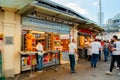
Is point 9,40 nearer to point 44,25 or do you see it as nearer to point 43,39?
point 44,25

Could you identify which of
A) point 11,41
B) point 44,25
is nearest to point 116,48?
point 44,25

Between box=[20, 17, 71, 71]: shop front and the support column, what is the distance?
1.32ft

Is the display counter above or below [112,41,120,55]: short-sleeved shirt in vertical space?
below

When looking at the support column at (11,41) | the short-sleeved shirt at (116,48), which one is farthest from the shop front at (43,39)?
the short-sleeved shirt at (116,48)

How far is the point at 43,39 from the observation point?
1154 centimetres

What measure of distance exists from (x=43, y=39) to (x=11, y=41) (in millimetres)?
3235

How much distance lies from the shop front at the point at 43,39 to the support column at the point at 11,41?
0.40 m

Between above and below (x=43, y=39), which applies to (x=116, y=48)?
below

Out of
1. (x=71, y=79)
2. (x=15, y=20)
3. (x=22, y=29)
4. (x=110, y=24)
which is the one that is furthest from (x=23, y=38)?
(x=110, y=24)

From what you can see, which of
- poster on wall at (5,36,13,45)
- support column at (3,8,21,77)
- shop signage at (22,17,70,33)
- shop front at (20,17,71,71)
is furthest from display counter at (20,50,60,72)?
shop signage at (22,17,70,33)

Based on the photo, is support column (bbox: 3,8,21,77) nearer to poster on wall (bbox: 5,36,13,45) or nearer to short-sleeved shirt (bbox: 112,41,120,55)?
poster on wall (bbox: 5,36,13,45)

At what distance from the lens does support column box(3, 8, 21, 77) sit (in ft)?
27.3

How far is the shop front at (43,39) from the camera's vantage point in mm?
9570

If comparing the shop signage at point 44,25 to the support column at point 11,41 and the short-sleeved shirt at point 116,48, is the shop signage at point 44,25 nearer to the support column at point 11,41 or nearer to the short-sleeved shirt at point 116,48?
the support column at point 11,41
